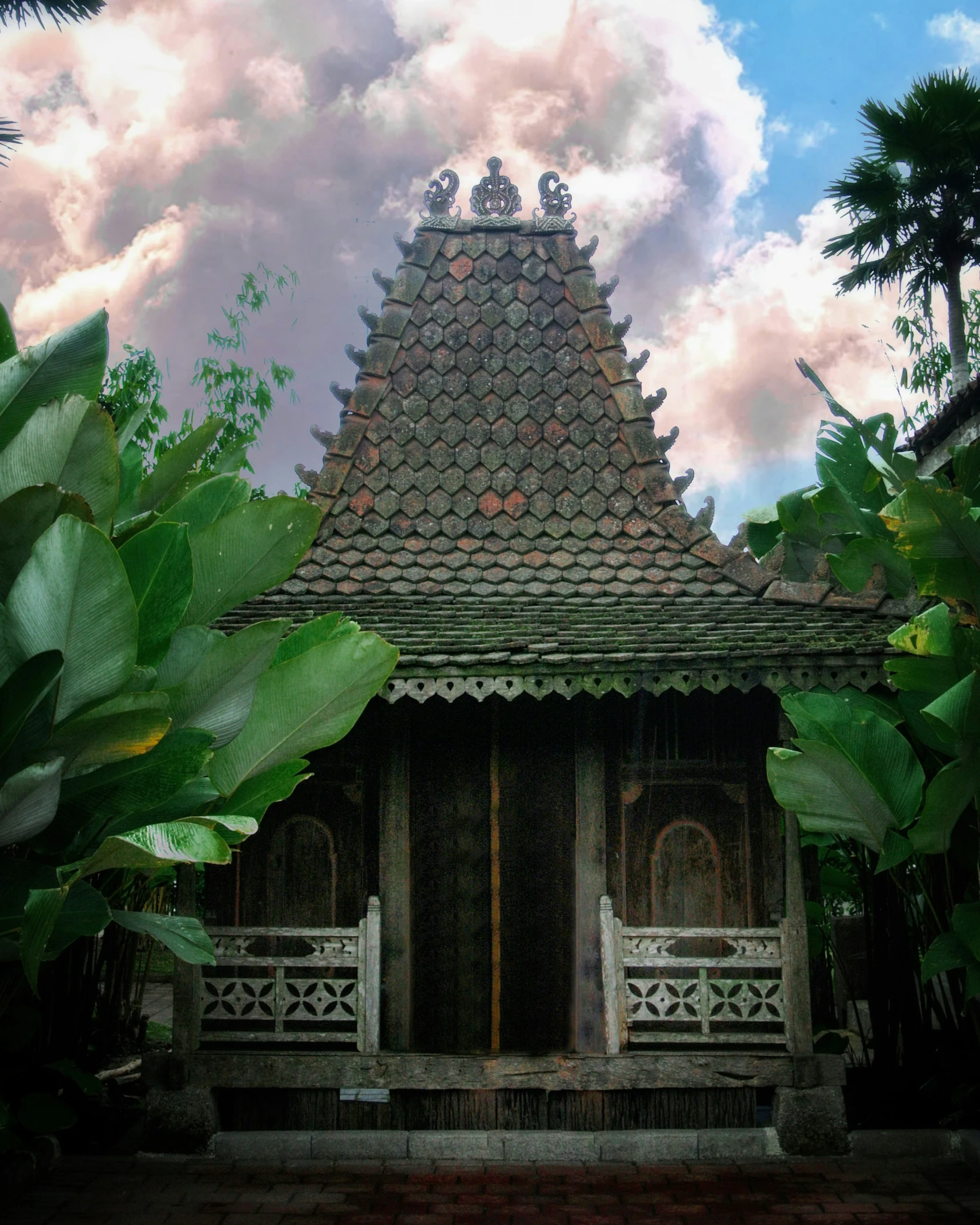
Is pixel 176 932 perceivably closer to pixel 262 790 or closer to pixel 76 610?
pixel 262 790

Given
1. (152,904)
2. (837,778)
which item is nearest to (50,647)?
(837,778)

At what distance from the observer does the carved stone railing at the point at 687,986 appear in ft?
22.9

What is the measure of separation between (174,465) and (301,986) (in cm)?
351

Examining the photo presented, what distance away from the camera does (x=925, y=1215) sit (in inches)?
239

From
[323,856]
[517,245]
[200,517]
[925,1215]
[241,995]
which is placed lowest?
[925,1215]

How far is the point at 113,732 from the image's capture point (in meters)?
4.09

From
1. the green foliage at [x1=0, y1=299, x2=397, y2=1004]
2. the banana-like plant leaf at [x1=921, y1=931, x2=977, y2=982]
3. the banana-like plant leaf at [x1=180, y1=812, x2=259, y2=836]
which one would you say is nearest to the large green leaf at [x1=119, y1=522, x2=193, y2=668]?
the green foliage at [x1=0, y1=299, x2=397, y2=1004]

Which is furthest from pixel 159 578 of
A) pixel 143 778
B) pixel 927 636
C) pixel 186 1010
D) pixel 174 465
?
pixel 927 636

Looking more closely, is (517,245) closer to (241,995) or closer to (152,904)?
(241,995)

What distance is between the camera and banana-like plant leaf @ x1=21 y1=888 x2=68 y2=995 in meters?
3.85

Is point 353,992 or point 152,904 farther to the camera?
point 152,904

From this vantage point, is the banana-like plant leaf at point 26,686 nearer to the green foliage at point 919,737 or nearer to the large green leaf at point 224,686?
the large green leaf at point 224,686

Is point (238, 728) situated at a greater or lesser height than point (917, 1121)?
greater

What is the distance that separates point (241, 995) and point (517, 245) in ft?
19.3
